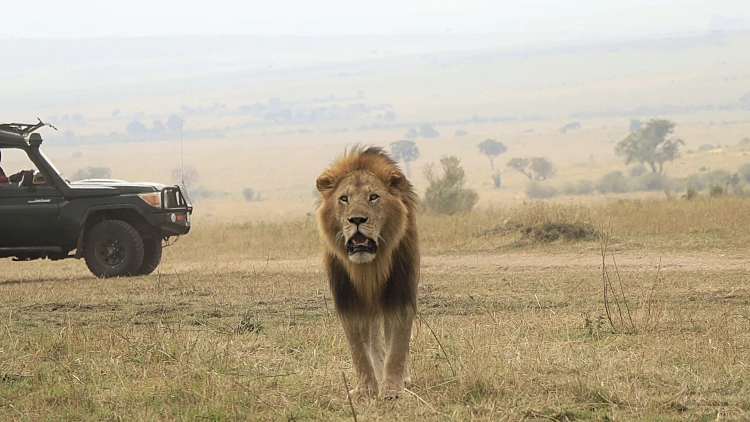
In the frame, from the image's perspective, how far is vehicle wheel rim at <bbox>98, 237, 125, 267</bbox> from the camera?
13867 millimetres

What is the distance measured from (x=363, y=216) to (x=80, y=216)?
8.58 meters

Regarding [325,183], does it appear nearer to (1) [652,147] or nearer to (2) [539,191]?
(2) [539,191]

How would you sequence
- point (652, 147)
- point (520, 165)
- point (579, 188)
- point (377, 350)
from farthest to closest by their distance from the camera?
1. point (520, 165)
2. point (652, 147)
3. point (579, 188)
4. point (377, 350)

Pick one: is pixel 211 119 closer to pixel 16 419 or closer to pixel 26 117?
pixel 26 117

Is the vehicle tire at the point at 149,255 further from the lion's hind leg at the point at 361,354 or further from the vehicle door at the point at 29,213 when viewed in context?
the lion's hind leg at the point at 361,354

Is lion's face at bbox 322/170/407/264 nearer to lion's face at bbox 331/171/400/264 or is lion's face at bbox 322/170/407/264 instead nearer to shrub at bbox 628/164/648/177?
lion's face at bbox 331/171/400/264

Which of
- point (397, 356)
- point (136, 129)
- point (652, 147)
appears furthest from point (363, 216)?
point (136, 129)

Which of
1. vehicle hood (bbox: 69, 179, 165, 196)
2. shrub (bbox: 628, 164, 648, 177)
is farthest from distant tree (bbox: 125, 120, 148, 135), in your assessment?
vehicle hood (bbox: 69, 179, 165, 196)

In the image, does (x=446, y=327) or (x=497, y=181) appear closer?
(x=446, y=327)

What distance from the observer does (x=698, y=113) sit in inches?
5074

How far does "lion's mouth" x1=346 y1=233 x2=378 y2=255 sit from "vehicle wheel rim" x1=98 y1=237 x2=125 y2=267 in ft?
27.8

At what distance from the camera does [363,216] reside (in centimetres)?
593

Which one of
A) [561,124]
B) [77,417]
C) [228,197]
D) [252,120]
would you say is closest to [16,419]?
[77,417]

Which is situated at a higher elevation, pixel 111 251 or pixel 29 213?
pixel 29 213
